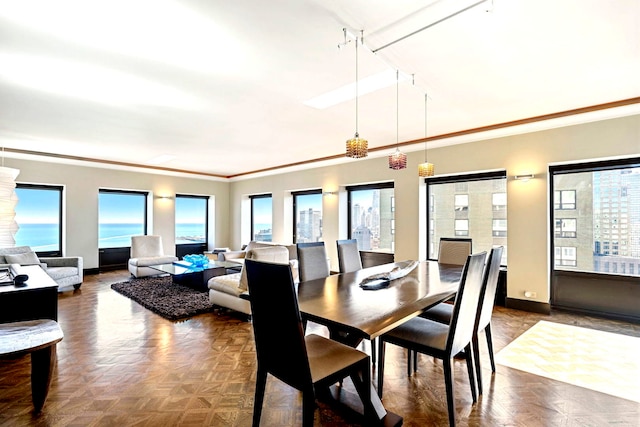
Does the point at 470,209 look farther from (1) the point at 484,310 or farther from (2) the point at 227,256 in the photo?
(2) the point at 227,256

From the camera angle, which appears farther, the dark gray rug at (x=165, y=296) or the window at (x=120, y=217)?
the window at (x=120, y=217)

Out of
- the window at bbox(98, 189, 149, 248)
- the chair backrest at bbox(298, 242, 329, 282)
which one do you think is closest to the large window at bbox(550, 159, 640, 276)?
the chair backrest at bbox(298, 242, 329, 282)

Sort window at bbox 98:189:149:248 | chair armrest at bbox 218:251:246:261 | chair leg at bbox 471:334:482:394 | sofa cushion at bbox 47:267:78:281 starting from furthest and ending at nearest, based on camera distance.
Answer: window at bbox 98:189:149:248 < chair armrest at bbox 218:251:246:261 < sofa cushion at bbox 47:267:78:281 < chair leg at bbox 471:334:482:394

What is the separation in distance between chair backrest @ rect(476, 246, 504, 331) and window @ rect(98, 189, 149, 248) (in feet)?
26.9

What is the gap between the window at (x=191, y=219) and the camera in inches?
353

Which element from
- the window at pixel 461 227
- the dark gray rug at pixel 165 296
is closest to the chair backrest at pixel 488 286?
the window at pixel 461 227

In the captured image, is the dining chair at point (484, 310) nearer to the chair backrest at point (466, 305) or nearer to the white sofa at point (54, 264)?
the chair backrest at point (466, 305)

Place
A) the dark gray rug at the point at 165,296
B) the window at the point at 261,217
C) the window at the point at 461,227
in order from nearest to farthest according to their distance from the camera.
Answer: the dark gray rug at the point at 165,296 → the window at the point at 461,227 → the window at the point at 261,217

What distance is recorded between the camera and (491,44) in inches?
93.6

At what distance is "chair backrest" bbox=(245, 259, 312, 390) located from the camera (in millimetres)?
1542

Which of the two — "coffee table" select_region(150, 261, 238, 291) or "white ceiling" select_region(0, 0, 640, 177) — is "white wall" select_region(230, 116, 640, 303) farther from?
"coffee table" select_region(150, 261, 238, 291)

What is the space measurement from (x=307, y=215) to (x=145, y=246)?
370 cm

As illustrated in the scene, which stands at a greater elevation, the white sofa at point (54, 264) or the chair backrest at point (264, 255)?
the chair backrest at point (264, 255)

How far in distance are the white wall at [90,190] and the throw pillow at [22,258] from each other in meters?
2.00
